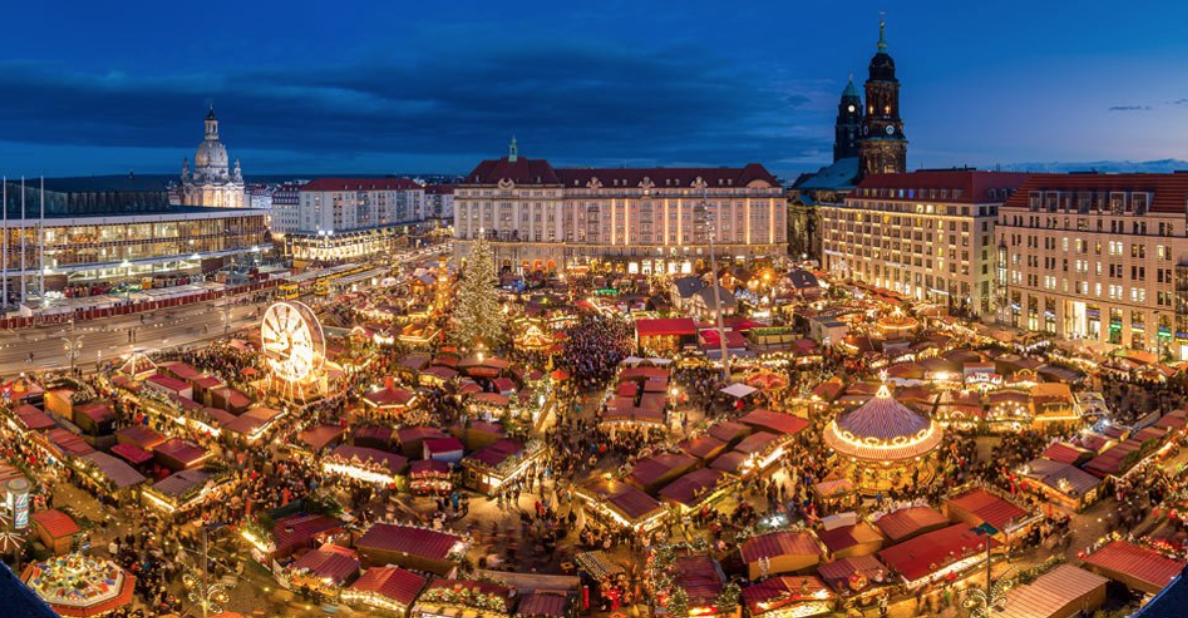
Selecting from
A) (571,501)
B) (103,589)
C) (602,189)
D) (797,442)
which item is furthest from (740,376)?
(602,189)

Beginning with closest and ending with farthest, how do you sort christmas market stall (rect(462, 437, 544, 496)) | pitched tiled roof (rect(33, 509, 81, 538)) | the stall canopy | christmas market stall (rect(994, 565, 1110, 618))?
christmas market stall (rect(994, 565, 1110, 618))
pitched tiled roof (rect(33, 509, 81, 538))
christmas market stall (rect(462, 437, 544, 496))
the stall canopy

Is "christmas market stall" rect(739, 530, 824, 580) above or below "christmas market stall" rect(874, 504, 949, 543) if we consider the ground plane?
below

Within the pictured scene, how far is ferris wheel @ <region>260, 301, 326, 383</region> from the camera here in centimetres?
3544

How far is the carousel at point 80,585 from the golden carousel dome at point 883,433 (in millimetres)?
20268

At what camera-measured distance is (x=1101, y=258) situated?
51719mm

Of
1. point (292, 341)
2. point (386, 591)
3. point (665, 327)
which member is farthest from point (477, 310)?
point (386, 591)

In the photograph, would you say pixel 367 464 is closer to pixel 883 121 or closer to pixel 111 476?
pixel 111 476

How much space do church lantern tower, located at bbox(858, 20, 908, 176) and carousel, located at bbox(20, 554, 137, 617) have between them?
88.3 meters

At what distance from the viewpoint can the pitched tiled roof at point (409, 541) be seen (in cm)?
2138

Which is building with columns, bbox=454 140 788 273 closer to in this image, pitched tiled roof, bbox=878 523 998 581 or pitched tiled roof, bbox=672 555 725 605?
pitched tiled roof, bbox=878 523 998 581

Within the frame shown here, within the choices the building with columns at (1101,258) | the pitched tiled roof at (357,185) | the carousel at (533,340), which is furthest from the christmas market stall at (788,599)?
the pitched tiled roof at (357,185)

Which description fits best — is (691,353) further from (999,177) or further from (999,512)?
(999,177)

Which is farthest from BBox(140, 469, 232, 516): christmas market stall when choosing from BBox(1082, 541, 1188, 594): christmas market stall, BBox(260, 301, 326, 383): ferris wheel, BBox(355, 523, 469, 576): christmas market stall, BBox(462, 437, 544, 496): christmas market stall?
BBox(1082, 541, 1188, 594): christmas market stall

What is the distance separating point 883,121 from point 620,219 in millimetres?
30609
